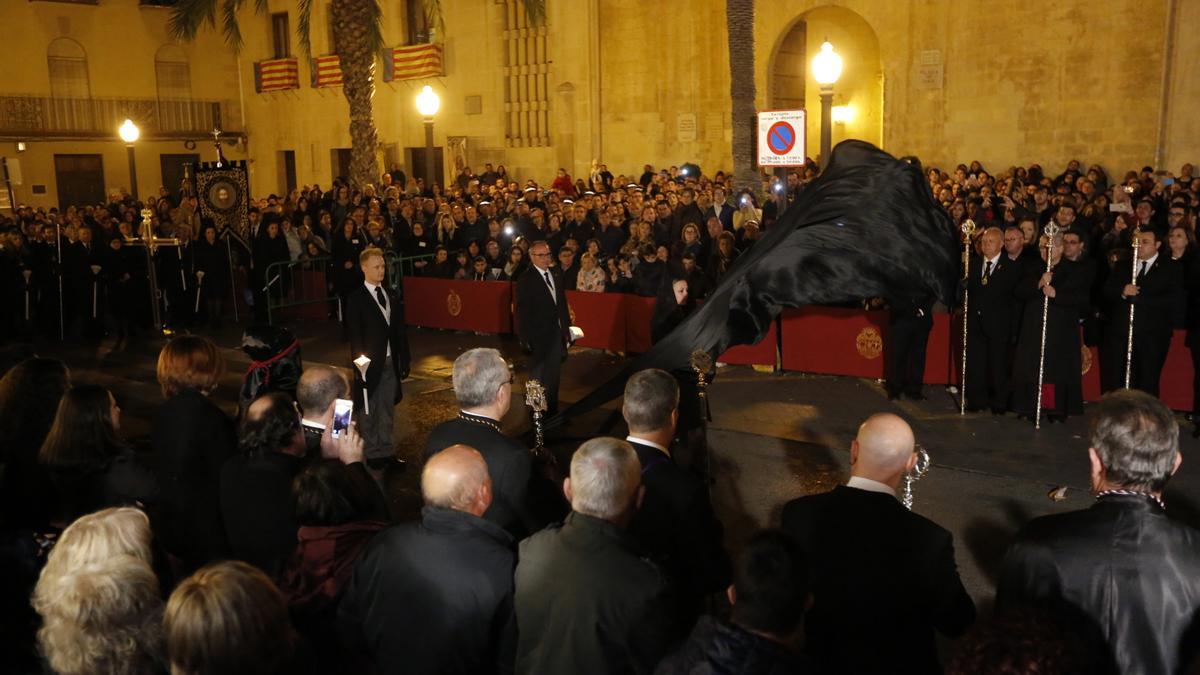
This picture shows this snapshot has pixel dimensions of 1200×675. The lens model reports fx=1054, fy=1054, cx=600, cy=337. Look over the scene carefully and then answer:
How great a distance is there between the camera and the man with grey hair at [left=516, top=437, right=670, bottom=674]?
3596mm

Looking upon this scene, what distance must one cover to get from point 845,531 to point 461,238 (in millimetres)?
15275

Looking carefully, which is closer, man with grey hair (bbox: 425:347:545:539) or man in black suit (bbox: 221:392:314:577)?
man in black suit (bbox: 221:392:314:577)

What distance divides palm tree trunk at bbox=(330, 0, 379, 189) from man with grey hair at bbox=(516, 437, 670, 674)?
1944cm

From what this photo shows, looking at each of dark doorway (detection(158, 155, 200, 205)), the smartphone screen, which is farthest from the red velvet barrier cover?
dark doorway (detection(158, 155, 200, 205))

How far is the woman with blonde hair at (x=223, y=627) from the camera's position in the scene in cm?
302

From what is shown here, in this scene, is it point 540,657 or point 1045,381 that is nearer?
point 540,657

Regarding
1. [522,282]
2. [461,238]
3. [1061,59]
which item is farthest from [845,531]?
[1061,59]

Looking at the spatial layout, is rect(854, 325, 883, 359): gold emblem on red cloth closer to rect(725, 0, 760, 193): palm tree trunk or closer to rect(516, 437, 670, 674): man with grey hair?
rect(725, 0, 760, 193): palm tree trunk

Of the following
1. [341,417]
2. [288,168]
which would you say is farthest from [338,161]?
[341,417]

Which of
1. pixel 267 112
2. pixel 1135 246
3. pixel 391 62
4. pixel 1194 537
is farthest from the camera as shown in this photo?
pixel 267 112

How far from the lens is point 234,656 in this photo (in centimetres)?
303

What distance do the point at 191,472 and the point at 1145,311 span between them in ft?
29.1

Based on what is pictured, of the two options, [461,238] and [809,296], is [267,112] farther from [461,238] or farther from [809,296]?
[809,296]

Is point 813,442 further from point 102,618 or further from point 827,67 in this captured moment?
point 102,618
